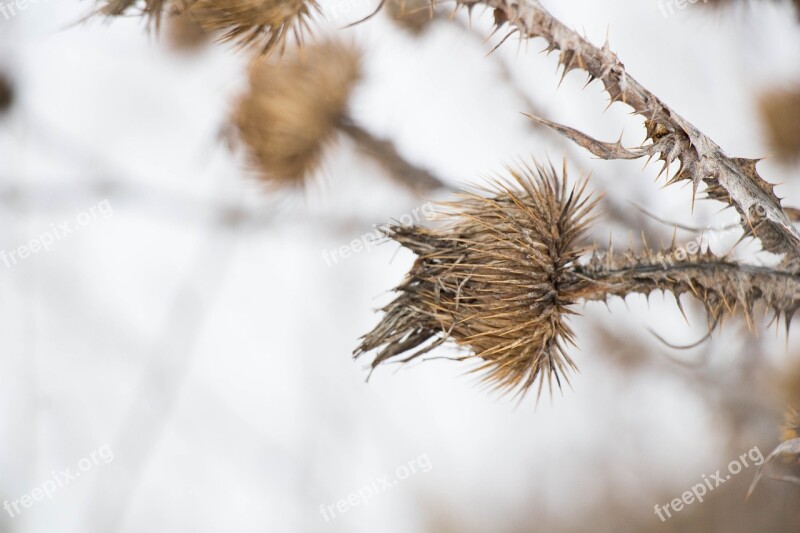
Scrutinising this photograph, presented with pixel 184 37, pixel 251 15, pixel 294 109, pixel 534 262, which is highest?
pixel 184 37

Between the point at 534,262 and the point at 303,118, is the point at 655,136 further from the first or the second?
the point at 303,118

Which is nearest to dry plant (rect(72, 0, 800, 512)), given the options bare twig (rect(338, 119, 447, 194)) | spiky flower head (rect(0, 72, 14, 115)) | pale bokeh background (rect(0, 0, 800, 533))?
bare twig (rect(338, 119, 447, 194))

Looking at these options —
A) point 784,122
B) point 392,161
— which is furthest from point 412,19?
point 784,122

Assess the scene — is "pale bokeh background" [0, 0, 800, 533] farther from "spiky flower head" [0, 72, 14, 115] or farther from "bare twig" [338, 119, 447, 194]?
"bare twig" [338, 119, 447, 194]

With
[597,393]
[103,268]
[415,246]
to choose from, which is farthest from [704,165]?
[103,268]

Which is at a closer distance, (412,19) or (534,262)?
(534,262)
